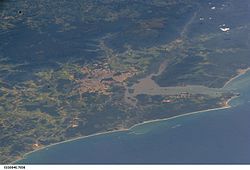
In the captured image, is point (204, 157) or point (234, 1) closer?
point (204, 157)

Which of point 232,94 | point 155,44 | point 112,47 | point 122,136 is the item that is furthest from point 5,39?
point 232,94

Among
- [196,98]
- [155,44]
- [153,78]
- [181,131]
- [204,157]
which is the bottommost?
[204,157]

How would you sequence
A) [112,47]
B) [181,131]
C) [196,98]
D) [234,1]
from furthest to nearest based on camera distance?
[234,1] < [112,47] < [196,98] < [181,131]

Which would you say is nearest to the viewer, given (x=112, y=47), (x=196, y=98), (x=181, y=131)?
(x=181, y=131)

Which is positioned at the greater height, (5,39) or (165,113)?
(5,39)

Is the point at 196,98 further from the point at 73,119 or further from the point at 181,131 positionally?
the point at 73,119

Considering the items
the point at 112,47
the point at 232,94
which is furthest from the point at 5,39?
the point at 232,94
